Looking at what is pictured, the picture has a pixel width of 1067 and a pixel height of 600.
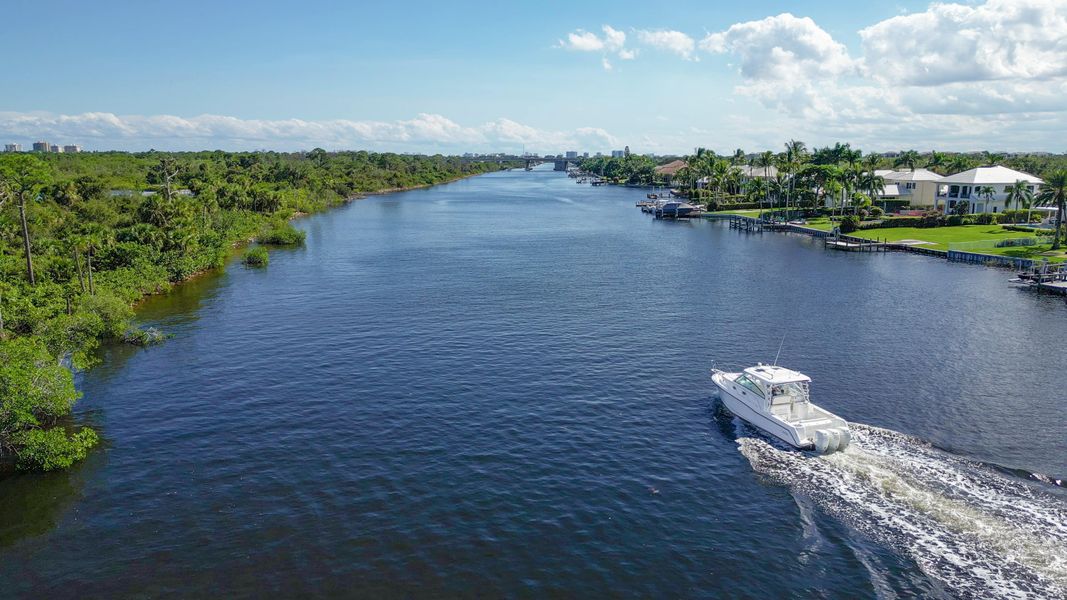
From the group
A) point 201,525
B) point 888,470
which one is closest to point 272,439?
point 201,525

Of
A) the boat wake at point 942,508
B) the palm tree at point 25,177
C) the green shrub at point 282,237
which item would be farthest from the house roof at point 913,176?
the palm tree at point 25,177

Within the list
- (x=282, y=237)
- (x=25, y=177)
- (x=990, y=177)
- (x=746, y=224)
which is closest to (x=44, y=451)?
(x=25, y=177)

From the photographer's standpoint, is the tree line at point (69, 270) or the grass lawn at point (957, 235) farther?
the grass lawn at point (957, 235)

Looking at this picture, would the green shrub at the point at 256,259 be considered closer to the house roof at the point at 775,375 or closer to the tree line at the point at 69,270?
the tree line at the point at 69,270

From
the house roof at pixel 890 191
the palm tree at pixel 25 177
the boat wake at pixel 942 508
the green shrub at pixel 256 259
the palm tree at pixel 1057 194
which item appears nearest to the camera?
the boat wake at pixel 942 508

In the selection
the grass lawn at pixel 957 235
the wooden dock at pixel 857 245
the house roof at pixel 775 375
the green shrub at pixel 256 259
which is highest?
the grass lawn at pixel 957 235

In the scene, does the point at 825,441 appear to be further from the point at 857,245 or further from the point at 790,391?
the point at 857,245

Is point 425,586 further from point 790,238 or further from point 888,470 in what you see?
point 790,238
